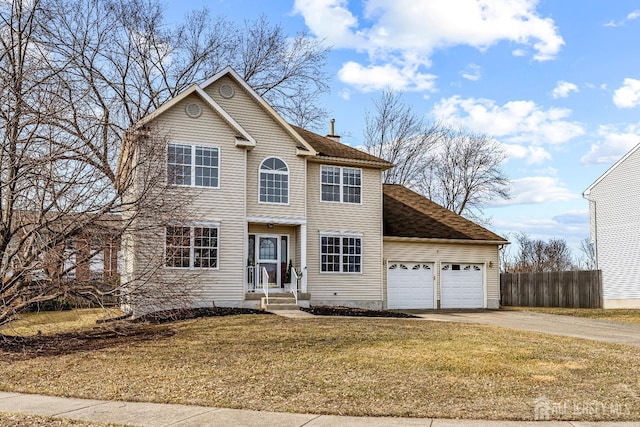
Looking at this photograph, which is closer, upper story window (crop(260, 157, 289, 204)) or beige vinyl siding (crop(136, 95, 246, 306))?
beige vinyl siding (crop(136, 95, 246, 306))

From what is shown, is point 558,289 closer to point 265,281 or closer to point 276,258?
point 276,258

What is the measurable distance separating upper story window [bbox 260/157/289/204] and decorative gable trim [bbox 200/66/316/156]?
2.91ft

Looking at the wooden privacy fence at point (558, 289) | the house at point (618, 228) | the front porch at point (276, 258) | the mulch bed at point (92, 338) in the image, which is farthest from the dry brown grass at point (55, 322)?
the house at point (618, 228)

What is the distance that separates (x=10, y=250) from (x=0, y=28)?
6.72m

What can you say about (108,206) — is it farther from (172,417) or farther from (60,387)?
(172,417)

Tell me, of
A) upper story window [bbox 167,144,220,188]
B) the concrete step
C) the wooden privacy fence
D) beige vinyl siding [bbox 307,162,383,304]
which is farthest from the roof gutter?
upper story window [bbox 167,144,220,188]

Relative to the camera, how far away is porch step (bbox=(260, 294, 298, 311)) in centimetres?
1917

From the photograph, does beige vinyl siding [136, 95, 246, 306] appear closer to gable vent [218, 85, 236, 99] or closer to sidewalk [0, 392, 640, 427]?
gable vent [218, 85, 236, 99]

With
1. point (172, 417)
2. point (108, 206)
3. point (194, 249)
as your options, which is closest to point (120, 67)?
point (194, 249)

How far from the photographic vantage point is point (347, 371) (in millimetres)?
9391

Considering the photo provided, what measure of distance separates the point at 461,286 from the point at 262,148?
1036 cm

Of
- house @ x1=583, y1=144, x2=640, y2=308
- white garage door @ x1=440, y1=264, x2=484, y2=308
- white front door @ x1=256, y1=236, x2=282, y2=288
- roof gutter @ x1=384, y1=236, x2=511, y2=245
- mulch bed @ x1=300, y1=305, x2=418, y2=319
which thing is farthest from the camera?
house @ x1=583, y1=144, x2=640, y2=308

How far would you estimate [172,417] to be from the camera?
701cm

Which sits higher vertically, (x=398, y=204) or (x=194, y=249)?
(x=398, y=204)
